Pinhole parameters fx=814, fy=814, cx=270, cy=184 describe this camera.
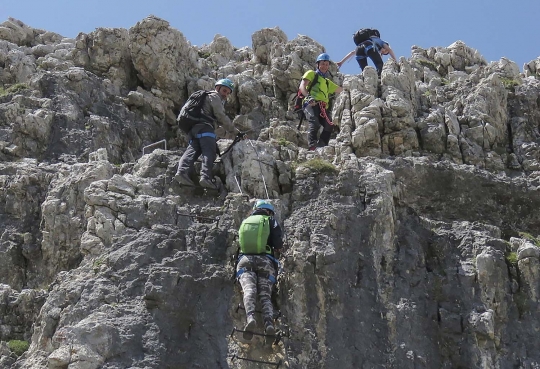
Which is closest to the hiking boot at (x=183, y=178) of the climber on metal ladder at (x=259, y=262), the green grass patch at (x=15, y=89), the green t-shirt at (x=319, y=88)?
the climber on metal ladder at (x=259, y=262)

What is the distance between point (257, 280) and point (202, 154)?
4348 millimetres

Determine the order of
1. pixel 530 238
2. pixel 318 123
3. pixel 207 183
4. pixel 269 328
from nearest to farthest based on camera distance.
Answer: pixel 269 328 < pixel 207 183 < pixel 530 238 < pixel 318 123

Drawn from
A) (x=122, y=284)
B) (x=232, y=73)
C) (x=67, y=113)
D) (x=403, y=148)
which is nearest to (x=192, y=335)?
(x=122, y=284)

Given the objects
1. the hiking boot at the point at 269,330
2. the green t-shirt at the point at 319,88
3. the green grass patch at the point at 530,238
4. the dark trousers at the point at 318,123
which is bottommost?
the hiking boot at the point at 269,330

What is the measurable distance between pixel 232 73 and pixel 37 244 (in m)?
13.2

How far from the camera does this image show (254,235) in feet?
56.1

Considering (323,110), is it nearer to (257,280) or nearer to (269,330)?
(257,280)

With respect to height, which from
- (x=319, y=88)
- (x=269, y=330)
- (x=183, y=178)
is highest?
(x=319, y=88)

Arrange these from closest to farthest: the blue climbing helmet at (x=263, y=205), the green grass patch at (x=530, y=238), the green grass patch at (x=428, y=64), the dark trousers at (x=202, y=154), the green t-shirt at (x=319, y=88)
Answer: the blue climbing helmet at (x=263, y=205), the dark trousers at (x=202, y=154), the green grass patch at (x=530, y=238), the green t-shirt at (x=319, y=88), the green grass patch at (x=428, y=64)

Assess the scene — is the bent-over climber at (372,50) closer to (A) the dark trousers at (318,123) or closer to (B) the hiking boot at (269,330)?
(A) the dark trousers at (318,123)

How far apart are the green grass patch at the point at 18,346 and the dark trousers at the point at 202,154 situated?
5.30m

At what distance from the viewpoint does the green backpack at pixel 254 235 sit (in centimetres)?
1705

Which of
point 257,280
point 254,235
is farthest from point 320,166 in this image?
point 257,280

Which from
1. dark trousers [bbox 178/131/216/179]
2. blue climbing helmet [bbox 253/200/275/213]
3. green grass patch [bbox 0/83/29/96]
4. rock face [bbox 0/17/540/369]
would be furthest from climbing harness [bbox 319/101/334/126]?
green grass patch [bbox 0/83/29/96]
